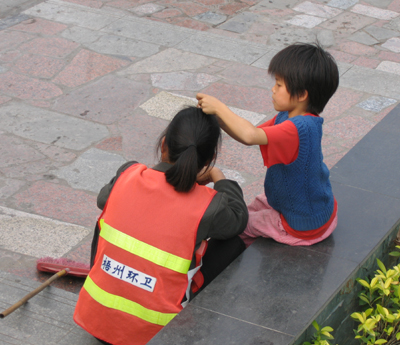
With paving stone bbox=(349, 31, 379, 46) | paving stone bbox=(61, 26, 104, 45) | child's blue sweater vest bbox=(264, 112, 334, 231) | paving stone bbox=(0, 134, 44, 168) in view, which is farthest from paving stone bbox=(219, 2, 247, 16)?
child's blue sweater vest bbox=(264, 112, 334, 231)

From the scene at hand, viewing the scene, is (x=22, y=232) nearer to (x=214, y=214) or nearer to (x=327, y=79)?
(x=214, y=214)

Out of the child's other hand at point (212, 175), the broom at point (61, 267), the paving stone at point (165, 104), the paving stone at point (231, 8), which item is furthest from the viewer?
the paving stone at point (231, 8)

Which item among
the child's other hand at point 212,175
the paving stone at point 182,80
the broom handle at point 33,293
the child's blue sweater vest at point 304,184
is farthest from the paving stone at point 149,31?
the child's blue sweater vest at point 304,184

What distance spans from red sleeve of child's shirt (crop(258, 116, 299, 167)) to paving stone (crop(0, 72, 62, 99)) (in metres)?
3.16

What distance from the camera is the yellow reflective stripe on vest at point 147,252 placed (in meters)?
1.97

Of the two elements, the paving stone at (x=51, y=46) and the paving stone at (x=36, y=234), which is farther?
the paving stone at (x=51, y=46)

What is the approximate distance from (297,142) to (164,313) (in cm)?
81

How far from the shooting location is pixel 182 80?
16.9 feet

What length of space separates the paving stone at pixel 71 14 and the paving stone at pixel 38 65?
2.96 feet

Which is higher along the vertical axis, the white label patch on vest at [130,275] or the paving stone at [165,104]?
the white label patch on vest at [130,275]

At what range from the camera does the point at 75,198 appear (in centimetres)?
358

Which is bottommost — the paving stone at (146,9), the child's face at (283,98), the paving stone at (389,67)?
the paving stone at (389,67)

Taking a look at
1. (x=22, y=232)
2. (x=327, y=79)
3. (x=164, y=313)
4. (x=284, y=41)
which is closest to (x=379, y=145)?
(x=327, y=79)

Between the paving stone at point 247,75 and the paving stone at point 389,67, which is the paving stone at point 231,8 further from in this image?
the paving stone at point 389,67
